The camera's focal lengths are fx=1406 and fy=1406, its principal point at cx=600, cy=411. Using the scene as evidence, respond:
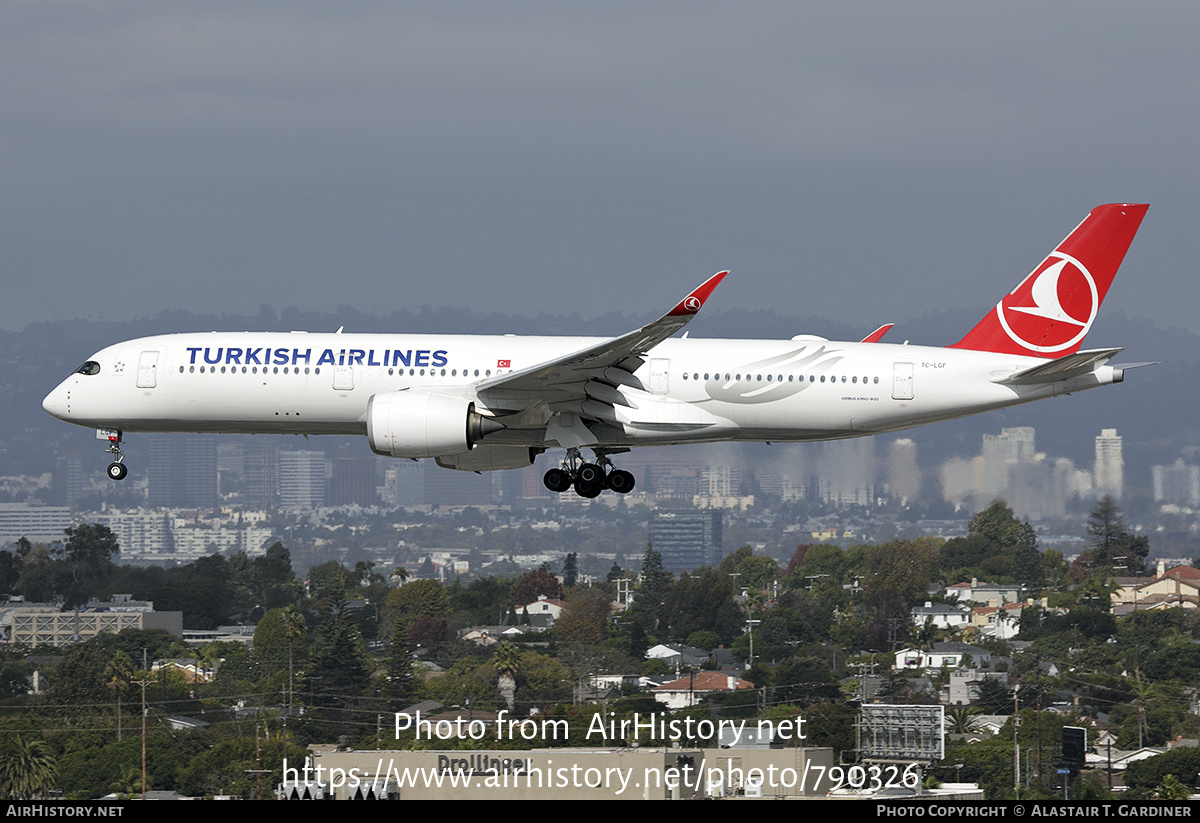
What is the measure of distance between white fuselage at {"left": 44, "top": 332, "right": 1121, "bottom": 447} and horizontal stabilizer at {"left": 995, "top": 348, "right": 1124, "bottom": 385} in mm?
229

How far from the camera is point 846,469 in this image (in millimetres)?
132375

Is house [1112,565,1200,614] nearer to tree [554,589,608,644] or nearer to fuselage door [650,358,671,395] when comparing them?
tree [554,589,608,644]

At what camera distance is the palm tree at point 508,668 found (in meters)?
77.0

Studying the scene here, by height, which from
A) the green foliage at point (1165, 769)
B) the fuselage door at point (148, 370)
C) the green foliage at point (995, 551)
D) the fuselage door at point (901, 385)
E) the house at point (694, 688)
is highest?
the fuselage door at point (148, 370)

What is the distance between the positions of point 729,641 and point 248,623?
40677 mm

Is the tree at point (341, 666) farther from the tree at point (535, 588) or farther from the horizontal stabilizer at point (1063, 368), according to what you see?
the horizontal stabilizer at point (1063, 368)

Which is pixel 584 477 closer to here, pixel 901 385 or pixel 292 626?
pixel 901 385

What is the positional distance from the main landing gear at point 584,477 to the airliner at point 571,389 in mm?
37

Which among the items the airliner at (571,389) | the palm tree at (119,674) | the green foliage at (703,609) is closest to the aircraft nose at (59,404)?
the airliner at (571,389)

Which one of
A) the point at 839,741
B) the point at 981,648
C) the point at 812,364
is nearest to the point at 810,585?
the point at 981,648

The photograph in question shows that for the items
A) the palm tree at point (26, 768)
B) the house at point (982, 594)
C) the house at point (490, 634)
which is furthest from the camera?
the house at point (982, 594)

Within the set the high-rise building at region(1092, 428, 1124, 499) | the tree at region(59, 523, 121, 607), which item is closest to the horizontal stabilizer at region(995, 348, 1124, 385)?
the tree at region(59, 523, 121, 607)

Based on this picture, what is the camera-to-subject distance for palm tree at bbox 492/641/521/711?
3031 inches
